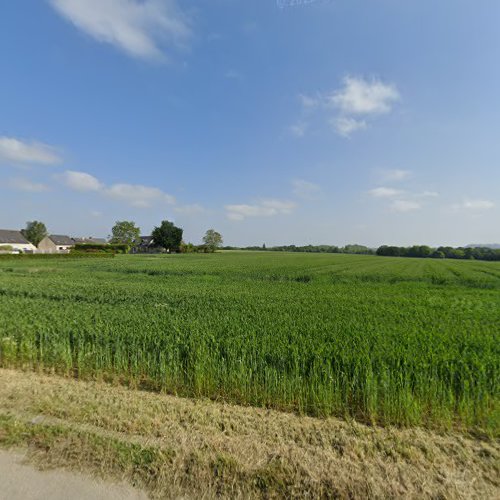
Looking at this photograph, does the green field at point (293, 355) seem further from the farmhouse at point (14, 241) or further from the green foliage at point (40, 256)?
the farmhouse at point (14, 241)

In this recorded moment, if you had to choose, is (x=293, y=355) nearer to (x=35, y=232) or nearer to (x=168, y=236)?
(x=168, y=236)

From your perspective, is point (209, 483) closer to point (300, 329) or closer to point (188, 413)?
point (188, 413)

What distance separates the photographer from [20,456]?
127 inches

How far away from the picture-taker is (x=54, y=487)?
281 cm

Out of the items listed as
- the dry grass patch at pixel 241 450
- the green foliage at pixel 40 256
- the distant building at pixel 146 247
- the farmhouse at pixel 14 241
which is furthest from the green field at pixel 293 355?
the distant building at pixel 146 247

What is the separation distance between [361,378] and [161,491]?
3696mm

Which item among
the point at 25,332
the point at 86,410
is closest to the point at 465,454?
the point at 86,410

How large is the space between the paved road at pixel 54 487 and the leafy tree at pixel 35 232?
124 m

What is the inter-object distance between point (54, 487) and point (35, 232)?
127408 millimetres

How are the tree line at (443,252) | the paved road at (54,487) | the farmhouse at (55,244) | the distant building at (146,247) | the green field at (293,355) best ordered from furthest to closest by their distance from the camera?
1. the distant building at (146,247)
2. the tree line at (443,252)
3. the farmhouse at (55,244)
4. the green field at (293,355)
5. the paved road at (54,487)

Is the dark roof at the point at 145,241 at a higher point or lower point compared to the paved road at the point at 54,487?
higher

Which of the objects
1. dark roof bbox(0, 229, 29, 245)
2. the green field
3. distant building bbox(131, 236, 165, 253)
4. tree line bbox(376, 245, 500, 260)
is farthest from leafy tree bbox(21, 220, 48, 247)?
tree line bbox(376, 245, 500, 260)

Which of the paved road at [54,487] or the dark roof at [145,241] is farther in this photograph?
the dark roof at [145,241]

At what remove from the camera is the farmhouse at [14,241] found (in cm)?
7375
